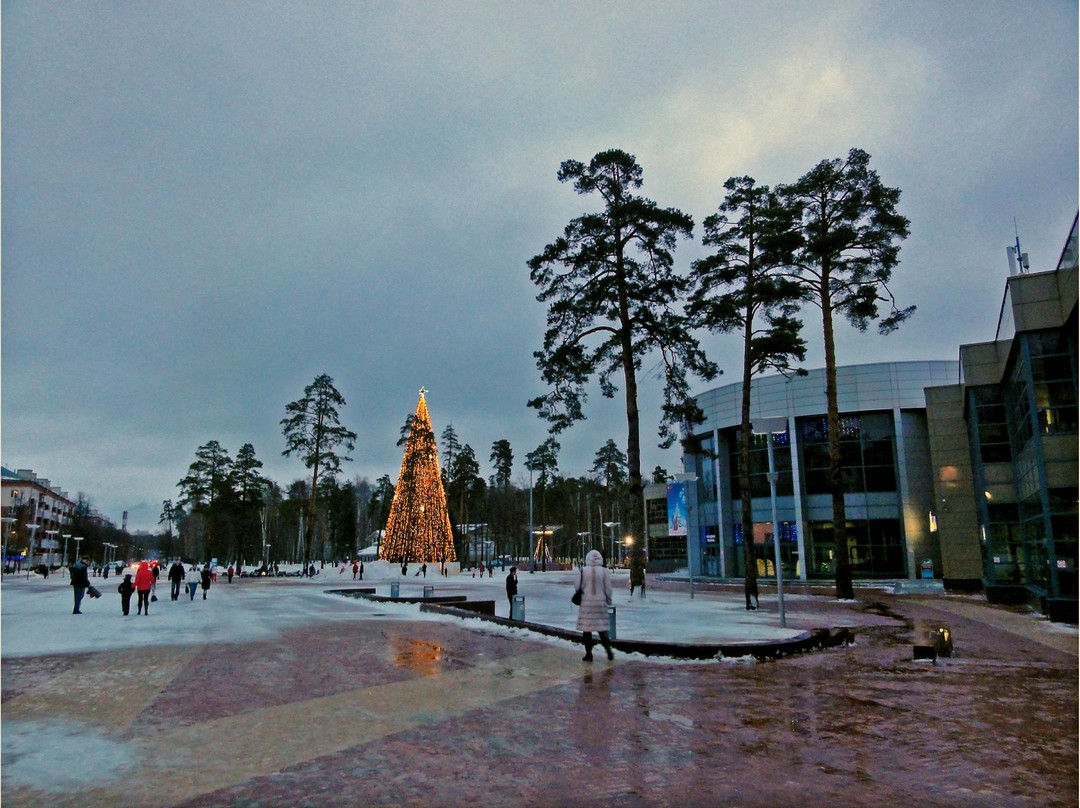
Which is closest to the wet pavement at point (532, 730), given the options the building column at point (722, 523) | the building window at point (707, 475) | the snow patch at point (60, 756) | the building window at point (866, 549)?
the snow patch at point (60, 756)

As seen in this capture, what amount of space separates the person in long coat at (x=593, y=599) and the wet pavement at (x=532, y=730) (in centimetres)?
58

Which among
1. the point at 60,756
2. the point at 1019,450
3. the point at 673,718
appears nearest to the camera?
the point at 60,756

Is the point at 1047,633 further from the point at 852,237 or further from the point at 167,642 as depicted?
the point at 167,642

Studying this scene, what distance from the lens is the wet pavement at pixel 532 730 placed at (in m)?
5.20

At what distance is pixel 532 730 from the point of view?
6859 mm

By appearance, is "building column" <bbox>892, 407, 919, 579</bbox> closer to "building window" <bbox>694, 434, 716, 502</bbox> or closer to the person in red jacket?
"building window" <bbox>694, 434, 716, 502</bbox>

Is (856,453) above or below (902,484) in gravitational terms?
above

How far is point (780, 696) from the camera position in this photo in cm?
860

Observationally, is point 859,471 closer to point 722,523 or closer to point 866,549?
point 866,549

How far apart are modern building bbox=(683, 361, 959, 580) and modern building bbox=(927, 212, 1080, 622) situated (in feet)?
35.4

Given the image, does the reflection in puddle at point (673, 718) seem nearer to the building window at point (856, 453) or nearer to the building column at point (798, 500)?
the building column at point (798, 500)

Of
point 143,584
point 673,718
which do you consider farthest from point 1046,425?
point 143,584

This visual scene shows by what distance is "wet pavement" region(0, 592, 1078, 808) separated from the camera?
5.20 m

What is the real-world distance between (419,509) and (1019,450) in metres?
39.0
